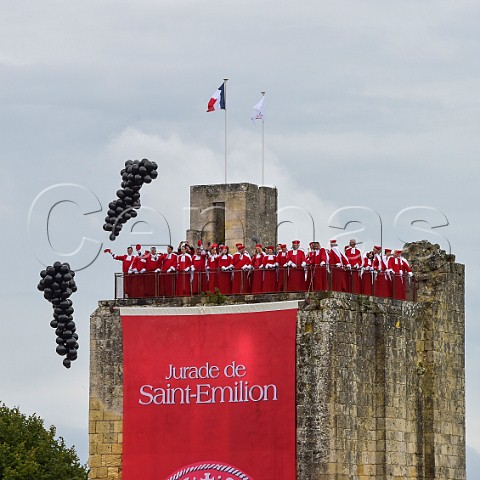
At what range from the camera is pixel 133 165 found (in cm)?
8088

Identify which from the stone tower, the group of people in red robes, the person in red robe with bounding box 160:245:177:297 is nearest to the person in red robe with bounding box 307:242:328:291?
the group of people in red robes

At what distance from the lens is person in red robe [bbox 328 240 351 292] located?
78688 millimetres

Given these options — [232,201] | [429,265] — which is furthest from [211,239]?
[429,265]

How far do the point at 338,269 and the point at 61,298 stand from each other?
826 cm

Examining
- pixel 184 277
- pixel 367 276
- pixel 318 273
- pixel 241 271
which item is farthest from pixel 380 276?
pixel 184 277

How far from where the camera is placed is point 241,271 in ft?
260

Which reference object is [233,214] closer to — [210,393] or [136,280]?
[136,280]

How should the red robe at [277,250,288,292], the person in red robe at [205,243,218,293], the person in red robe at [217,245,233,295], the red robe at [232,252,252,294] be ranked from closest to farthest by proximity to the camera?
the red robe at [277,250,288,292], the red robe at [232,252,252,294], the person in red robe at [217,245,233,295], the person in red robe at [205,243,218,293]

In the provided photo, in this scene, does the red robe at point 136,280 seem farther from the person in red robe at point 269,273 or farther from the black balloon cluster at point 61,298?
the person in red robe at point 269,273

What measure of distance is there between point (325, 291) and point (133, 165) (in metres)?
7.29

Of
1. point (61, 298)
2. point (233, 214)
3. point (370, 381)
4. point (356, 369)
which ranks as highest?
point (233, 214)

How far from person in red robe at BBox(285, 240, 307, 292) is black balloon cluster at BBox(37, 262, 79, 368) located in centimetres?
646

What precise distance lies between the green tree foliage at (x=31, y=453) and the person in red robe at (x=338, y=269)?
31.3 feet

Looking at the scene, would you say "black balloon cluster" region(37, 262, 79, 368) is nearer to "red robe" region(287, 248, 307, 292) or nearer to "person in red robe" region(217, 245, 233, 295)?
"person in red robe" region(217, 245, 233, 295)
